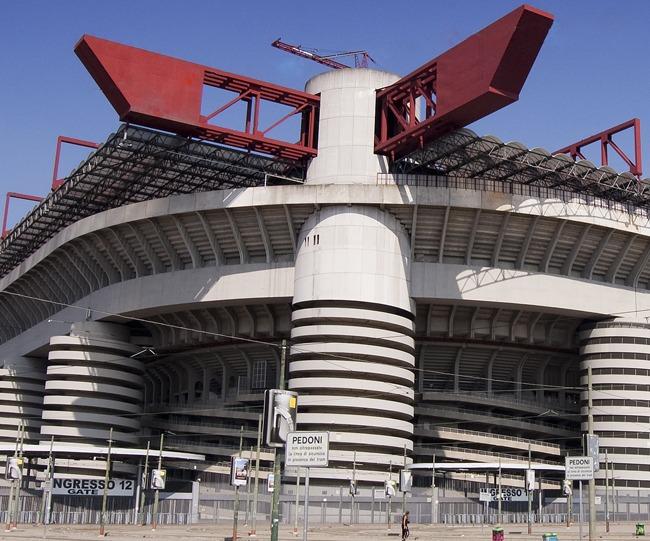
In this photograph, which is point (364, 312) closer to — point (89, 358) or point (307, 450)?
point (89, 358)

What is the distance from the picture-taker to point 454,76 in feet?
214

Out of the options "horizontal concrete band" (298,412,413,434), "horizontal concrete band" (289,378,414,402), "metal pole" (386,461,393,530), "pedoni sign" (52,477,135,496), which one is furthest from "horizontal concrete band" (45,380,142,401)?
"metal pole" (386,461,393,530)

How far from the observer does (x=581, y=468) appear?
3869 cm

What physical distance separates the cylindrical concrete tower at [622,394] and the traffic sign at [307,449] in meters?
54.4

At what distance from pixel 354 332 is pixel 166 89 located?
2273cm

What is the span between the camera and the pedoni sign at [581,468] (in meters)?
38.4

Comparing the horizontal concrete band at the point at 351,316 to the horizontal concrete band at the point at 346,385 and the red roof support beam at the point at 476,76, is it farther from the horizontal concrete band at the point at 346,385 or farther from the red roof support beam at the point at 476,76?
the red roof support beam at the point at 476,76

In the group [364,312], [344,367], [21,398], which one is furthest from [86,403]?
[364,312]

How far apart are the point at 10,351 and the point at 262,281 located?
46622 millimetres

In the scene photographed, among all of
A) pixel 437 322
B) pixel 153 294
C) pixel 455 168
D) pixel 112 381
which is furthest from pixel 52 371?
pixel 455 168

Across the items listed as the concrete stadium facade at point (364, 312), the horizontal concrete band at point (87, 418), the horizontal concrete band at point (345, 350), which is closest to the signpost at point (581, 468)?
the concrete stadium facade at point (364, 312)

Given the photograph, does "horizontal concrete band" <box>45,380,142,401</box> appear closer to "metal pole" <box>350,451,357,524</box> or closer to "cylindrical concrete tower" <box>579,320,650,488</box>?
"metal pole" <box>350,451,357,524</box>

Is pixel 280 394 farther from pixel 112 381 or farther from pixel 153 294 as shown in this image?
pixel 112 381

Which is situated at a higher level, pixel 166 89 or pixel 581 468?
pixel 166 89
